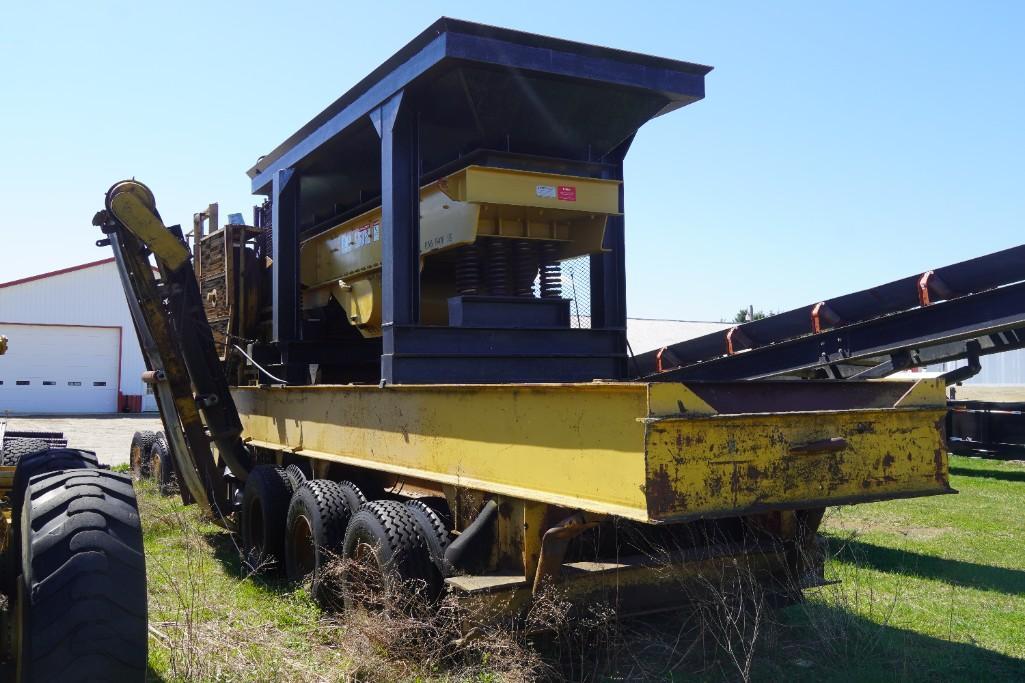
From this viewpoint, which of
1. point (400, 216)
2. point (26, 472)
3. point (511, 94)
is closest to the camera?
point (26, 472)

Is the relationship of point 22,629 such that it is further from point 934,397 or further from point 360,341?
point 360,341

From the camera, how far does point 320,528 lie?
565cm

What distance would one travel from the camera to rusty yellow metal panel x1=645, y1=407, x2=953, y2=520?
11.4ft

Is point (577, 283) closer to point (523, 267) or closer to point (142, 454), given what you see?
point (523, 267)

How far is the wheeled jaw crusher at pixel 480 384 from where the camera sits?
383 cm

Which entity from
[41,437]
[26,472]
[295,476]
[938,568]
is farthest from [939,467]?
[41,437]

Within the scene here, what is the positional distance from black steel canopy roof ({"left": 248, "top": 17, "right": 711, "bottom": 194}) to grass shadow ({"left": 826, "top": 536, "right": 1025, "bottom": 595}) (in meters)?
3.51

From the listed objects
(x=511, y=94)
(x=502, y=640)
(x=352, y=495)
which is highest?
(x=511, y=94)

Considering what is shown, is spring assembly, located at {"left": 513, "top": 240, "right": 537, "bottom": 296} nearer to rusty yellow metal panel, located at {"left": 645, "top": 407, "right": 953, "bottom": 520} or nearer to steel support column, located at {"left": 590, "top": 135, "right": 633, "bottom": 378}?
steel support column, located at {"left": 590, "top": 135, "right": 633, "bottom": 378}

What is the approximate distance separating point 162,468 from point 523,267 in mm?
5803

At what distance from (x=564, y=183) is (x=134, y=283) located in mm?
3466

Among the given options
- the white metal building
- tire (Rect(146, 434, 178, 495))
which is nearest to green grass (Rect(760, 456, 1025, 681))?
tire (Rect(146, 434, 178, 495))

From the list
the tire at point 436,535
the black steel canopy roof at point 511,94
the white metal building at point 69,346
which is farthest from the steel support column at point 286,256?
Result: the white metal building at point 69,346

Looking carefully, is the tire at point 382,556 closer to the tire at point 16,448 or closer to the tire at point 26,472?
the tire at point 26,472
